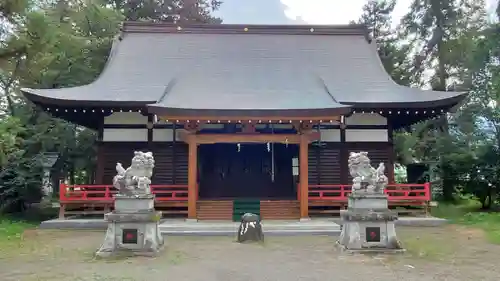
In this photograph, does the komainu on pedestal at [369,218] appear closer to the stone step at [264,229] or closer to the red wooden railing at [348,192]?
the stone step at [264,229]

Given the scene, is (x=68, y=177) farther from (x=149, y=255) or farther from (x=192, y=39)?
(x=149, y=255)

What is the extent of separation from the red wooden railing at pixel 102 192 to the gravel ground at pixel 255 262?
2.79 metres

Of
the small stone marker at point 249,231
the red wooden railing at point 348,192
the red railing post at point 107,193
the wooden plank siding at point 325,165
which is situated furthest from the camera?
the wooden plank siding at point 325,165

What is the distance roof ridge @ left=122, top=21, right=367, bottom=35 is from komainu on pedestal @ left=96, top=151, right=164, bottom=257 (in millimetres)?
12298

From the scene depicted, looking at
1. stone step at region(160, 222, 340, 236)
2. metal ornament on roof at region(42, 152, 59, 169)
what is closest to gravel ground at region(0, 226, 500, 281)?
stone step at region(160, 222, 340, 236)

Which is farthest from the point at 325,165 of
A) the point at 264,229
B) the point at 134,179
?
the point at 134,179

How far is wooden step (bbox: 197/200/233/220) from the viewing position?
1357cm

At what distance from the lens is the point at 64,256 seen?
27.2 feet

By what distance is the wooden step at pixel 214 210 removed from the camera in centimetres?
1357

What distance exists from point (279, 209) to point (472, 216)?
6548 mm

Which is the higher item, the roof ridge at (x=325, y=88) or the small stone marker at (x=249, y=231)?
the roof ridge at (x=325, y=88)

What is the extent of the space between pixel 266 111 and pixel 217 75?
475cm

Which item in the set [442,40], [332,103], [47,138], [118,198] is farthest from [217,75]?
[442,40]

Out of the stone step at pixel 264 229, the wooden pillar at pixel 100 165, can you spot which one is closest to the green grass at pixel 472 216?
the stone step at pixel 264 229
